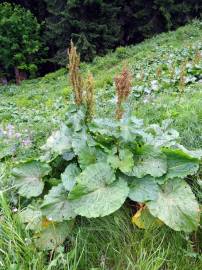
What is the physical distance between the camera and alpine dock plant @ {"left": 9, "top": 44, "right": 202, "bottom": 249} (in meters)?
2.49

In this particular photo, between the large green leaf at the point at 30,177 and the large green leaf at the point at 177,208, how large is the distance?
2.66ft

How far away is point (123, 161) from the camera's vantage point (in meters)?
2.63

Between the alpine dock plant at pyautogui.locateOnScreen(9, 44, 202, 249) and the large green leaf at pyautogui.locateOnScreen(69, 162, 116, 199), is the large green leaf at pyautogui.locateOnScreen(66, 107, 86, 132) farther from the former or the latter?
the large green leaf at pyautogui.locateOnScreen(69, 162, 116, 199)

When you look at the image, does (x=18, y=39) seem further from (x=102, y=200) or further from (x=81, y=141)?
(x=102, y=200)

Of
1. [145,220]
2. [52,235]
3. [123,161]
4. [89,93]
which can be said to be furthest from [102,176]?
[89,93]

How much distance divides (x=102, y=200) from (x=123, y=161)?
318 millimetres

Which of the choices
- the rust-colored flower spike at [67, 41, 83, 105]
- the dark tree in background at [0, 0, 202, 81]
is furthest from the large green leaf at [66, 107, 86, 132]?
the dark tree in background at [0, 0, 202, 81]

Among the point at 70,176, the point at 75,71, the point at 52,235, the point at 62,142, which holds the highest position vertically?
the point at 75,71

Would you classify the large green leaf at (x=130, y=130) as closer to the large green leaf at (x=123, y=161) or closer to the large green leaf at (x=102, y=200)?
the large green leaf at (x=123, y=161)

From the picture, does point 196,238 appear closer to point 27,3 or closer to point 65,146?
point 65,146

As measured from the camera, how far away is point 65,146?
2.82m

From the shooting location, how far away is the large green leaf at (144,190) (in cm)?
251

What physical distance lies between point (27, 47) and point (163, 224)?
15.4 metres

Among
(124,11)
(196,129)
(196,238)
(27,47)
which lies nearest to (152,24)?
(124,11)
